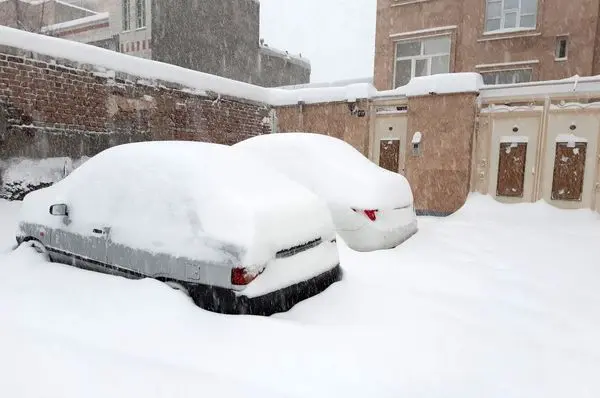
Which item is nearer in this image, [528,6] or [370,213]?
[370,213]

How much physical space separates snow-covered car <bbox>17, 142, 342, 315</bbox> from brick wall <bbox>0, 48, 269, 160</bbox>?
138 inches

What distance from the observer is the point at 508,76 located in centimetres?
1405

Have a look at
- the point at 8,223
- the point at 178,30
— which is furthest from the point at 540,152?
the point at 178,30

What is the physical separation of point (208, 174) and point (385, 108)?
775 centimetres

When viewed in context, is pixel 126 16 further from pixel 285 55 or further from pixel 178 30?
pixel 285 55

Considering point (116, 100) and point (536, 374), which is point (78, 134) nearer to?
point (116, 100)

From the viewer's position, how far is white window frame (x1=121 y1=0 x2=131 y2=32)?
1705 centimetres

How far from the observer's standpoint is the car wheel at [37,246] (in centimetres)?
384

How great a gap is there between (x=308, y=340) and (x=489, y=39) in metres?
14.3

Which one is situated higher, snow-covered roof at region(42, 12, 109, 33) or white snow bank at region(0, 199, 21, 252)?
snow-covered roof at region(42, 12, 109, 33)

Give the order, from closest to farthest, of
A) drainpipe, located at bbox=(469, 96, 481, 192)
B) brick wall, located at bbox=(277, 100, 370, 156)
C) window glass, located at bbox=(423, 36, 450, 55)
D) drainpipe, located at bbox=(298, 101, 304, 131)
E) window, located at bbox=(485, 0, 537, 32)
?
drainpipe, located at bbox=(469, 96, 481, 192)
brick wall, located at bbox=(277, 100, 370, 156)
drainpipe, located at bbox=(298, 101, 304, 131)
window, located at bbox=(485, 0, 537, 32)
window glass, located at bbox=(423, 36, 450, 55)

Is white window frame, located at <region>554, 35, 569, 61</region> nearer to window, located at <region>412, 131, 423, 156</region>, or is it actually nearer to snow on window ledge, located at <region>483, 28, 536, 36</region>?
snow on window ledge, located at <region>483, 28, 536, 36</region>

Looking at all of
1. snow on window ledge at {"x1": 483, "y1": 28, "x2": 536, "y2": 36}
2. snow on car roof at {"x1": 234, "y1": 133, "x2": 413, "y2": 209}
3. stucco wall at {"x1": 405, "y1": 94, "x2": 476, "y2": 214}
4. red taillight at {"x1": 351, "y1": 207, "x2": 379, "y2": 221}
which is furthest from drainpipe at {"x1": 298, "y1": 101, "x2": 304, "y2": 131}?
snow on window ledge at {"x1": 483, "y1": 28, "x2": 536, "y2": 36}

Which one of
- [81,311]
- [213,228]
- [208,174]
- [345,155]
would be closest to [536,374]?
[213,228]
